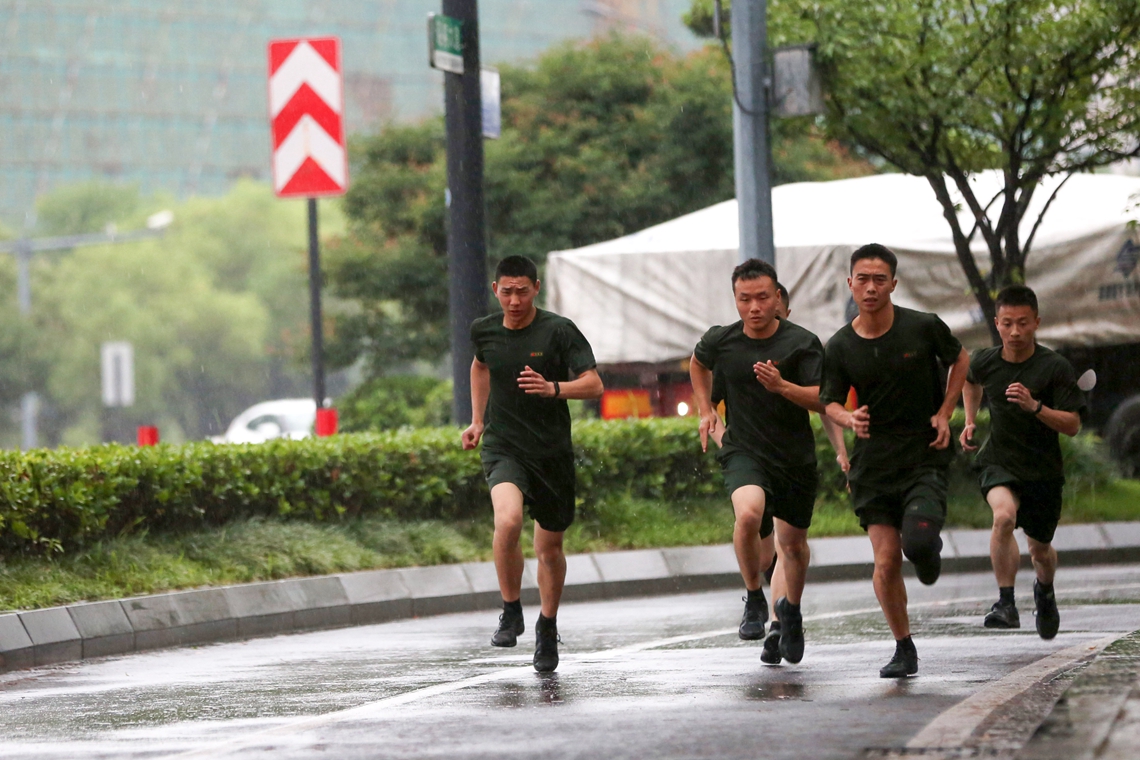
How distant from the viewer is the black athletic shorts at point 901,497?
7.59 m

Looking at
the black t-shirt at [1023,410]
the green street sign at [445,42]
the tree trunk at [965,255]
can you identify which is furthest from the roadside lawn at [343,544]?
the black t-shirt at [1023,410]

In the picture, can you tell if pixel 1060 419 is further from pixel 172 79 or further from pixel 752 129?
pixel 172 79

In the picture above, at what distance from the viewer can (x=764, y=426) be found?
860 cm

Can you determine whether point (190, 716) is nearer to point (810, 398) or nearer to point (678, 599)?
point (810, 398)

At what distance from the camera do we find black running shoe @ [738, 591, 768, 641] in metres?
8.94

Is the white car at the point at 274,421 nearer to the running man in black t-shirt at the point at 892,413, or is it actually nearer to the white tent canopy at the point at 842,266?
the white tent canopy at the point at 842,266

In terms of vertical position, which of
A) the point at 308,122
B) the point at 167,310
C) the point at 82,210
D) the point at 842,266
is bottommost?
the point at 842,266

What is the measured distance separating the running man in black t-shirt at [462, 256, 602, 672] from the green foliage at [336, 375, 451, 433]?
12325 mm

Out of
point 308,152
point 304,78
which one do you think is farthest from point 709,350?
point 304,78

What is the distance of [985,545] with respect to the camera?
14852 mm

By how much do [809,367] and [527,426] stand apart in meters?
1.24

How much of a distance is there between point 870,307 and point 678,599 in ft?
18.9

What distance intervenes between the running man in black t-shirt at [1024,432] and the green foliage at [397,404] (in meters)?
11.9

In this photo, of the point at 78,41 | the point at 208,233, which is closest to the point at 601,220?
the point at 208,233
